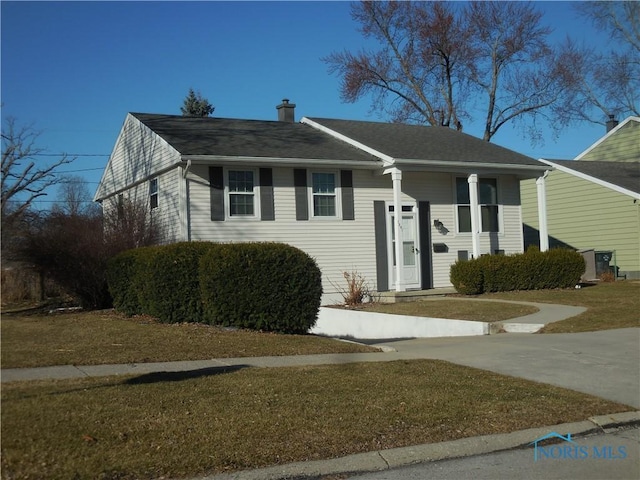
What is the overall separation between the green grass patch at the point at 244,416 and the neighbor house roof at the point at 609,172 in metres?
18.9

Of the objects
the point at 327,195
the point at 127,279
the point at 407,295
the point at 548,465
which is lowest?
the point at 548,465

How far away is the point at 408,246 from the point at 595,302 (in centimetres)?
600

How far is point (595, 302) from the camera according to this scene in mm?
15812

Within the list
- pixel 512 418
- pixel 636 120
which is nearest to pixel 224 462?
pixel 512 418

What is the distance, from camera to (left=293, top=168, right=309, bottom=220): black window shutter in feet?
60.2

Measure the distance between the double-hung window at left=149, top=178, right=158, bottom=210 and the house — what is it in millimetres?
40

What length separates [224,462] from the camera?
Answer: 5020 millimetres

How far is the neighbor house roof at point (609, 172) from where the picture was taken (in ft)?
79.8

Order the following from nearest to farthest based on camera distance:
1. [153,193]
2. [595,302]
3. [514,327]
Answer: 1. [514,327]
2. [595,302]
3. [153,193]

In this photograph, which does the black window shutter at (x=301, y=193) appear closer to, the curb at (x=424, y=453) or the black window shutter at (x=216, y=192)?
the black window shutter at (x=216, y=192)

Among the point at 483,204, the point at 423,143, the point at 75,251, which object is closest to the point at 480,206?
the point at 483,204

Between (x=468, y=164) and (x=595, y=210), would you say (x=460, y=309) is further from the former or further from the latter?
(x=595, y=210)

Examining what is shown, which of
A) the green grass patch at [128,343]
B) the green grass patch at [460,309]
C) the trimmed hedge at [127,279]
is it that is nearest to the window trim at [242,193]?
the trimmed hedge at [127,279]

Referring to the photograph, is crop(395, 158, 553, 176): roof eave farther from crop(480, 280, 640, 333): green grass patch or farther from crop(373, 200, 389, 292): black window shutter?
crop(480, 280, 640, 333): green grass patch
